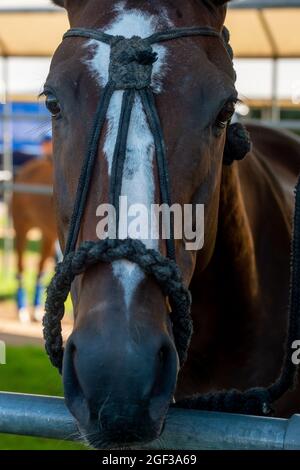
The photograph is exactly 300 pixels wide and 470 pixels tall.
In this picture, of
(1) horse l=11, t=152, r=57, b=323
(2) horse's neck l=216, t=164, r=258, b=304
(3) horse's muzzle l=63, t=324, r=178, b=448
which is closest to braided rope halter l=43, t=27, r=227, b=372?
(3) horse's muzzle l=63, t=324, r=178, b=448

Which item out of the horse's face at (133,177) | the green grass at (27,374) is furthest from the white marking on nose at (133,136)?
the green grass at (27,374)

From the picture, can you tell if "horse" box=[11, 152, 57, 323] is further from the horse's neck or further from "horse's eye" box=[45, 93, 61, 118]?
"horse's eye" box=[45, 93, 61, 118]

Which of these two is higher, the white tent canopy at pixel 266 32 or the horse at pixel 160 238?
the white tent canopy at pixel 266 32

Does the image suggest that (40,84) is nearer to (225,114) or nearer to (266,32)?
(266,32)

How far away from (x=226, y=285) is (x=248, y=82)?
507 cm

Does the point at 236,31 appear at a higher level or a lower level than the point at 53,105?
higher

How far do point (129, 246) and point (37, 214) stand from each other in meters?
6.51

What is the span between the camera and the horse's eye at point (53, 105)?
1.68 meters

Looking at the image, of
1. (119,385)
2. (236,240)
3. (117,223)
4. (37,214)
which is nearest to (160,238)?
(117,223)

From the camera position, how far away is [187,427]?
1.35 metres

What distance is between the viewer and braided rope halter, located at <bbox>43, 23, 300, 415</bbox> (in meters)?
1.38

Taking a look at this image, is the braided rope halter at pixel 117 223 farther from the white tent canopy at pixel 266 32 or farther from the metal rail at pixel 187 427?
the white tent canopy at pixel 266 32

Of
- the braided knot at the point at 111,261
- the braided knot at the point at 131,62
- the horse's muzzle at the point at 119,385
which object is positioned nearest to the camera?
the horse's muzzle at the point at 119,385
